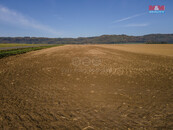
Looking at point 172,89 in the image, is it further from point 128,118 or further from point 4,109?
point 4,109

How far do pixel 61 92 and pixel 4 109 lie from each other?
2524mm

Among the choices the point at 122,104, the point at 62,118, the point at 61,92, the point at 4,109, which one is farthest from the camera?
the point at 61,92

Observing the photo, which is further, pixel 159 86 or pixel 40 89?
pixel 159 86

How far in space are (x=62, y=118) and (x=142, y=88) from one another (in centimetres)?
515

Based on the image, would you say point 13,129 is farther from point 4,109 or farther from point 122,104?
point 122,104

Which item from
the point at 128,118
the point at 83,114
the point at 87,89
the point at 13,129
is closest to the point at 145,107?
the point at 128,118

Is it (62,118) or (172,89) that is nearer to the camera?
(62,118)

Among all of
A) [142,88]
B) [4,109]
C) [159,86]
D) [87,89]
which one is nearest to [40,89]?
[4,109]

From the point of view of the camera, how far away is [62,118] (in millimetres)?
3678

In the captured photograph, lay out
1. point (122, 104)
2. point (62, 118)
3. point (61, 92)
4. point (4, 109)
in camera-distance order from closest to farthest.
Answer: point (62, 118) → point (4, 109) → point (122, 104) → point (61, 92)

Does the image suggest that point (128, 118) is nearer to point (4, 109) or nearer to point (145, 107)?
point (145, 107)

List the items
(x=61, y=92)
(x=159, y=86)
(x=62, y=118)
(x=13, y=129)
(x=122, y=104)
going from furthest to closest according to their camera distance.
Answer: (x=159, y=86)
(x=61, y=92)
(x=122, y=104)
(x=62, y=118)
(x=13, y=129)

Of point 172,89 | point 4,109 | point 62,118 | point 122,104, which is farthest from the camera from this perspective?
point 172,89

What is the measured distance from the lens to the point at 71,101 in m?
4.85
